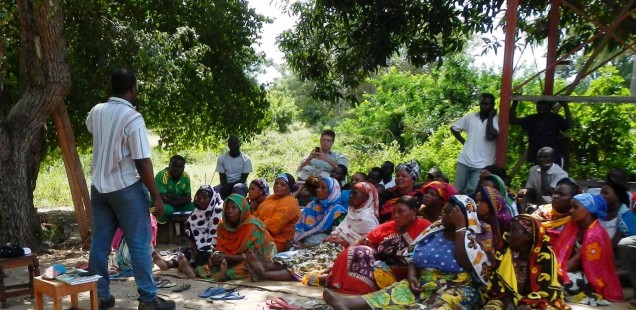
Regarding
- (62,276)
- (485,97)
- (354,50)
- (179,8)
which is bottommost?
(62,276)

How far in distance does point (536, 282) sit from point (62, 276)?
3470mm

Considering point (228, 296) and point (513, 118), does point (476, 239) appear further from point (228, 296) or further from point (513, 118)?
point (513, 118)

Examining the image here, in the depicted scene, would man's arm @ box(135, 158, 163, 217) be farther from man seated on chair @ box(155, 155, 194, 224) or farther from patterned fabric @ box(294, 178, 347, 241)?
man seated on chair @ box(155, 155, 194, 224)

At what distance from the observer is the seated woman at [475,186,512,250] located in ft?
18.0

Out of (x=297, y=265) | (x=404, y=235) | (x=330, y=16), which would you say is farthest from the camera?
(x=330, y=16)

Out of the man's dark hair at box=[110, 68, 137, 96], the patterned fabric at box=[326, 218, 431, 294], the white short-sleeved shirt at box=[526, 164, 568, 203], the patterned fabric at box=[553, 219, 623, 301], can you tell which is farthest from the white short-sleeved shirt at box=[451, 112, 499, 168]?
the man's dark hair at box=[110, 68, 137, 96]

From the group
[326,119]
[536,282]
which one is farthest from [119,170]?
[326,119]

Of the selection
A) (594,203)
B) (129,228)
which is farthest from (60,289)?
(594,203)

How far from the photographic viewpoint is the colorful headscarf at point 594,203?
598 cm

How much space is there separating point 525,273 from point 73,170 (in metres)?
5.98

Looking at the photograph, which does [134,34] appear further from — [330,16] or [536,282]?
[536,282]

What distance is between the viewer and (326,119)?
31.4m

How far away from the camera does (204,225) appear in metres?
7.52

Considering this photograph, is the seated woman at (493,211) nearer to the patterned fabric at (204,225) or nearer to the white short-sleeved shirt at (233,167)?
the patterned fabric at (204,225)
